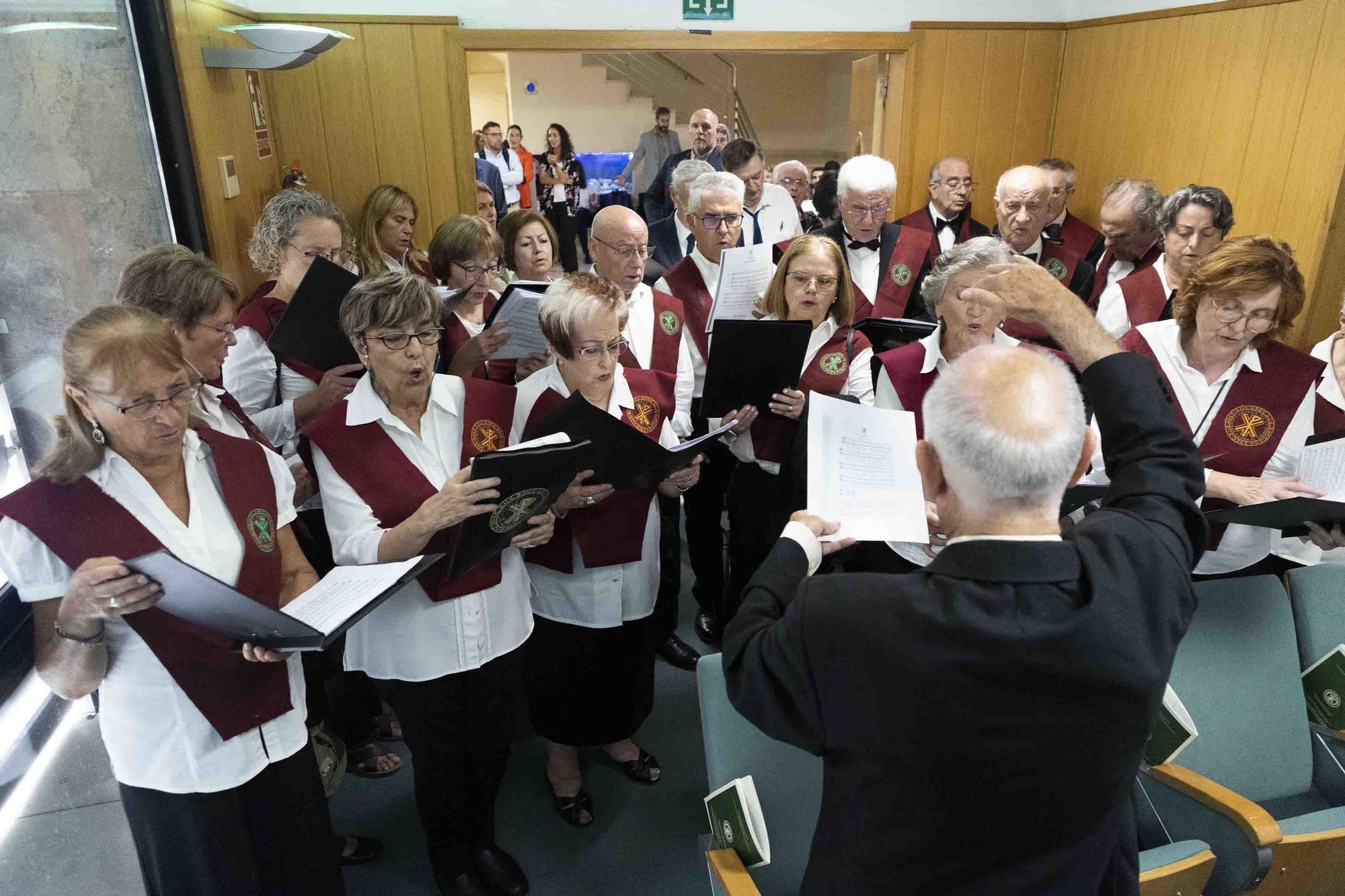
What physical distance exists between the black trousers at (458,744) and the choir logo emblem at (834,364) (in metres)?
1.40

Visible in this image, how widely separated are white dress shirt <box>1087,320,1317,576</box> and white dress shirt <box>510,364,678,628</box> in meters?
1.28

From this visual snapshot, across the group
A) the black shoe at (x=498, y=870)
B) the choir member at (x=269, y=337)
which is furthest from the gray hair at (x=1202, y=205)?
the black shoe at (x=498, y=870)

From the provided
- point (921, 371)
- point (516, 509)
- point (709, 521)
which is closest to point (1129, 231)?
point (921, 371)

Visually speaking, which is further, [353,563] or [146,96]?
[146,96]

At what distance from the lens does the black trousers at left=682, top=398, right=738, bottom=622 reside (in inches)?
137

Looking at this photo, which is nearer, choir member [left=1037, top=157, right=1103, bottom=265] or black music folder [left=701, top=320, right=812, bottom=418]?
black music folder [left=701, top=320, right=812, bottom=418]

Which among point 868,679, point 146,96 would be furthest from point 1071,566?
point 146,96

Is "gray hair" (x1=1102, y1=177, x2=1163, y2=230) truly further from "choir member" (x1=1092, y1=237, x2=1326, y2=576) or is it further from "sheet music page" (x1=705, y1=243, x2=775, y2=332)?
"sheet music page" (x1=705, y1=243, x2=775, y2=332)

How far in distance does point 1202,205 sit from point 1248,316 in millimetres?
1363

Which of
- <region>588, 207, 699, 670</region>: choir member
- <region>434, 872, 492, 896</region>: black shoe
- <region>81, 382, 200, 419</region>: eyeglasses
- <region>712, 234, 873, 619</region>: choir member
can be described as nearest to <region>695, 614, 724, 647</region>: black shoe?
<region>588, 207, 699, 670</region>: choir member

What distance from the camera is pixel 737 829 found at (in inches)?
66.7

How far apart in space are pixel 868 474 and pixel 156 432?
4.60 ft

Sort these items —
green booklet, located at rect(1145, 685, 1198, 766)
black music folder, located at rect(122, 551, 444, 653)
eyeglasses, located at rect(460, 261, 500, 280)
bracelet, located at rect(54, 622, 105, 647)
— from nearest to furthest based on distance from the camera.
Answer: black music folder, located at rect(122, 551, 444, 653) < bracelet, located at rect(54, 622, 105, 647) < green booklet, located at rect(1145, 685, 1198, 766) < eyeglasses, located at rect(460, 261, 500, 280)

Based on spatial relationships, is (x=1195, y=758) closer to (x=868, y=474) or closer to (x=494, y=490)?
(x=868, y=474)
